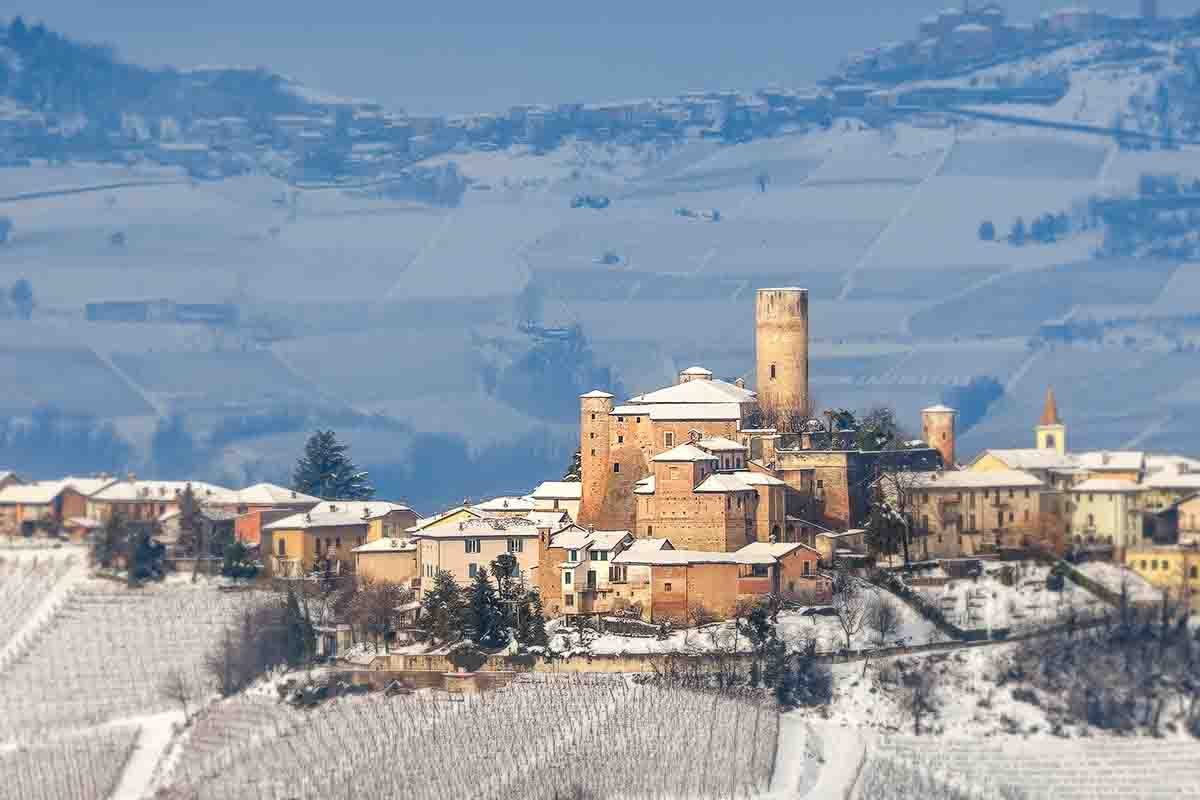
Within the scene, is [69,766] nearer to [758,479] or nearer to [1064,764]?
[758,479]

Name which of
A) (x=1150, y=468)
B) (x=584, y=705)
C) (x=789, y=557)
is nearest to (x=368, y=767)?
(x=584, y=705)

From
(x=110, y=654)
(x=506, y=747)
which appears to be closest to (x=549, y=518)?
(x=506, y=747)

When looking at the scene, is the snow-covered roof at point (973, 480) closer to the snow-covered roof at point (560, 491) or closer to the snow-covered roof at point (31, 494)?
the snow-covered roof at point (560, 491)

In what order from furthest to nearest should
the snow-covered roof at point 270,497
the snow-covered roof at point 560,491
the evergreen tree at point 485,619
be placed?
the snow-covered roof at point 270,497, the snow-covered roof at point 560,491, the evergreen tree at point 485,619

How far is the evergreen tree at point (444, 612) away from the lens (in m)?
102

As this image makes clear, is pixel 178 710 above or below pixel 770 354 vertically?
below

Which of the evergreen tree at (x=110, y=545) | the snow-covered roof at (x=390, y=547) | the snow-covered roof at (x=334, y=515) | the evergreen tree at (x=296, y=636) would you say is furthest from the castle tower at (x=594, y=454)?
the evergreen tree at (x=110, y=545)

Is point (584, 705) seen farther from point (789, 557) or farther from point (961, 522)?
point (961, 522)

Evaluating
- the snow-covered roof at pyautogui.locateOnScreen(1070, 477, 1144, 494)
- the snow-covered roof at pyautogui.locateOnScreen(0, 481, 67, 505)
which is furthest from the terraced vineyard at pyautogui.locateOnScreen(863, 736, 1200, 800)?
the snow-covered roof at pyautogui.locateOnScreen(0, 481, 67, 505)

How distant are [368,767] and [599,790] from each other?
5.77 m

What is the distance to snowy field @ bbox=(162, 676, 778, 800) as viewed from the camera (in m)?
95.1

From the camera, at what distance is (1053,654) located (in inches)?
3962

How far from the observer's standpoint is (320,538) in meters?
115

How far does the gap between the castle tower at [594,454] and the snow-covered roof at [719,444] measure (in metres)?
2.31
